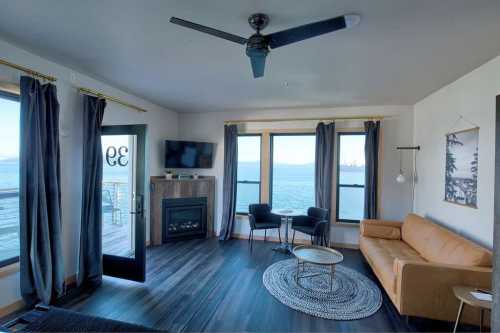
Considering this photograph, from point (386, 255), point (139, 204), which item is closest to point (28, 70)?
point (139, 204)

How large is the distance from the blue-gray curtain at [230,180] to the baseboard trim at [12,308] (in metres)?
2.89

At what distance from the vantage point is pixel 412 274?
7.09ft

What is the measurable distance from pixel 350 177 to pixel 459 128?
1825mm

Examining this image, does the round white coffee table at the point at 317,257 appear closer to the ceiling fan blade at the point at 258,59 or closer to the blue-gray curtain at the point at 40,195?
the ceiling fan blade at the point at 258,59

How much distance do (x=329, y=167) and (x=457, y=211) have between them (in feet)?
6.14

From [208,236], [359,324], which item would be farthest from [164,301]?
[208,236]

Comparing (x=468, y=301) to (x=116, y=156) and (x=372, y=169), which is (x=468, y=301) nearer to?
(x=372, y=169)

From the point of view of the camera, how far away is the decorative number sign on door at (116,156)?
3229mm

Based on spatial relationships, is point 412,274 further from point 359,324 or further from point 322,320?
point 322,320

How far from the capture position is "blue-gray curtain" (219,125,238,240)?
470 centimetres

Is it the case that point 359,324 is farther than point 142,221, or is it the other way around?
point 142,221

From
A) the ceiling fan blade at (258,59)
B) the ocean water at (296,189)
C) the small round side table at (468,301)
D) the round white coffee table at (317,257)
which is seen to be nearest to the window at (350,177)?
the ocean water at (296,189)

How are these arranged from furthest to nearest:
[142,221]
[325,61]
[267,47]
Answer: [142,221], [325,61], [267,47]

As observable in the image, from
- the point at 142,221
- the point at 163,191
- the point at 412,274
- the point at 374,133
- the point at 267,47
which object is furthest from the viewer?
the point at 163,191
